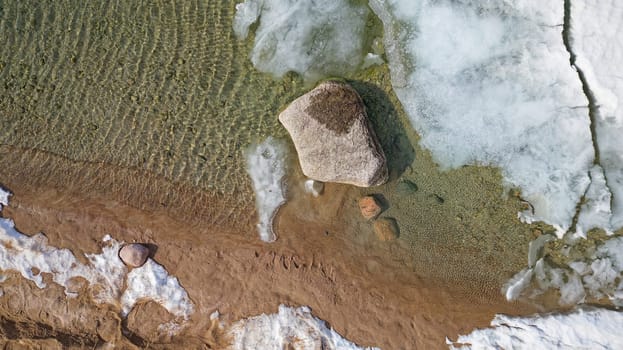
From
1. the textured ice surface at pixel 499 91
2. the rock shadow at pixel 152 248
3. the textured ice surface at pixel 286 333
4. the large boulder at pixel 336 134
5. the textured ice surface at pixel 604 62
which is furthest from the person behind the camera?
the rock shadow at pixel 152 248

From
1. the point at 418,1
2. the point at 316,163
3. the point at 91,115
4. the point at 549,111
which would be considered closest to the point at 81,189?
the point at 91,115

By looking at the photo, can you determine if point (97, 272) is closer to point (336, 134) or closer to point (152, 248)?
point (152, 248)

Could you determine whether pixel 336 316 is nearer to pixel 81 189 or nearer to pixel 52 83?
pixel 81 189

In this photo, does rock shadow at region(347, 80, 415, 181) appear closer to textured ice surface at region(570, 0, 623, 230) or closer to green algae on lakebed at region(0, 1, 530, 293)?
green algae on lakebed at region(0, 1, 530, 293)

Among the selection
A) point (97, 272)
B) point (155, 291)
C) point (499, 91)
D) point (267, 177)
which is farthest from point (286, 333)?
point (499, 91)

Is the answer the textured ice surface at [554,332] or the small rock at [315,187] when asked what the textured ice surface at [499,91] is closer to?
the textured ice surface at [554,332]

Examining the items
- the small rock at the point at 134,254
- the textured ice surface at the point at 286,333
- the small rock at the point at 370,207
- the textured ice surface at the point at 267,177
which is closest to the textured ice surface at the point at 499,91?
the small rock at the point at 370,207

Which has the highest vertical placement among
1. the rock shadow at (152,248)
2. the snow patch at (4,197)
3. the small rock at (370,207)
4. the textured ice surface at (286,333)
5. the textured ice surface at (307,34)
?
the textured ice surface at (307,34)
